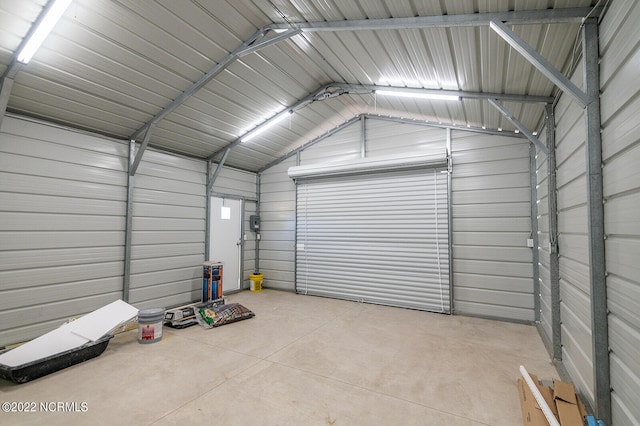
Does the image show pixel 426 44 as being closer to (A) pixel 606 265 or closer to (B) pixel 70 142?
(A) pixel 606 265

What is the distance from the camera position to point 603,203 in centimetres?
202

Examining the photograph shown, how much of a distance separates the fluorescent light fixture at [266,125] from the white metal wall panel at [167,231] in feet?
4.13

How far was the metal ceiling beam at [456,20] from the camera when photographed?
213 cm

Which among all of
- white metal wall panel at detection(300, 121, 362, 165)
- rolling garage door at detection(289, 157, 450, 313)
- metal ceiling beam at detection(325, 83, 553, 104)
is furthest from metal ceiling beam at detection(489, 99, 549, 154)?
white metal wall panel at detection(300, 121, 362, 165)

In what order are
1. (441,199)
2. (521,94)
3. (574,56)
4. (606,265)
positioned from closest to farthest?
(606,265)
(574,56)
(521,94)
(441,199)

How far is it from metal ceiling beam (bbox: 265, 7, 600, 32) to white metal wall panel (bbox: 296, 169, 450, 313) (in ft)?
10.5

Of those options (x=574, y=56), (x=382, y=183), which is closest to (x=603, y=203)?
(x=574, y=56)

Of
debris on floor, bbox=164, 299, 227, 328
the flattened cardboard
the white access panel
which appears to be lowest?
debris on floor, bbox=164, 299, 227, 328

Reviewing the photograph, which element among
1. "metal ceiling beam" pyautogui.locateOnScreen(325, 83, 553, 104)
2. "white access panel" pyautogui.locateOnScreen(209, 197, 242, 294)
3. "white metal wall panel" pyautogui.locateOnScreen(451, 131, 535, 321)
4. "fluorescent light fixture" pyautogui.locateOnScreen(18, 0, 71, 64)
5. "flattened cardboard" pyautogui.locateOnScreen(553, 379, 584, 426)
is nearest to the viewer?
"flattened cardboard" pyautogui.locateOnScreen(553, 379, 584, 426)

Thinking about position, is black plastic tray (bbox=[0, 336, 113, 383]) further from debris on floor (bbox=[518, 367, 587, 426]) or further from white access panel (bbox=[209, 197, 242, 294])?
debris on floor (bbox=[518, 367, 587, 426])

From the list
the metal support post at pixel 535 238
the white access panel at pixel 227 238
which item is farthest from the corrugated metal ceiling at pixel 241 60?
the white access panel at pixel 227 238

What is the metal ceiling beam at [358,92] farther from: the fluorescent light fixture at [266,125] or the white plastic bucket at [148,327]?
the white plastic bucket at [148,327]

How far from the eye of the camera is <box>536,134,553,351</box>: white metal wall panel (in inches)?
147

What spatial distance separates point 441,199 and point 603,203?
3.35 meters
